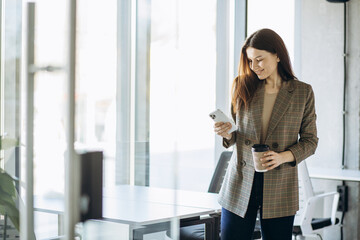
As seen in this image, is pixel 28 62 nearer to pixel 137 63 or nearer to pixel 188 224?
pixel 137 63

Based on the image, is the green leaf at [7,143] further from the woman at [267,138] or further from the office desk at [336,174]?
the office desk at [336,174]

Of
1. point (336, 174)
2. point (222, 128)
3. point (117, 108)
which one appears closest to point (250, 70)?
point (222, 128)

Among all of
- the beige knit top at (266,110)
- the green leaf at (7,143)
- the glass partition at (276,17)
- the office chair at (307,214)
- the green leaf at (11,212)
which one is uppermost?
the glass partition at (276,17)

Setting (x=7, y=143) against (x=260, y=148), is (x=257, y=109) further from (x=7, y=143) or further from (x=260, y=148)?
(x=7, y=143)

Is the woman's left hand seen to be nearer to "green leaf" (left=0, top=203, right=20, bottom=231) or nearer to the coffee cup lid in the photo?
the coffee cup lid

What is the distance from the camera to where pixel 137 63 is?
213cm

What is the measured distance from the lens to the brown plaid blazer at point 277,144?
76.5 inches

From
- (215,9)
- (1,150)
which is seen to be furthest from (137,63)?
(215,9)

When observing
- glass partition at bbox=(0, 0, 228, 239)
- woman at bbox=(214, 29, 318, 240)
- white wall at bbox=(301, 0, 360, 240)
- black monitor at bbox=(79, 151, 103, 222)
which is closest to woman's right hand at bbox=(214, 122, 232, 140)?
woman at bbox=(214, 29, 318, 240)

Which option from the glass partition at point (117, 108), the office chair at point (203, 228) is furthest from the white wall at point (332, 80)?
the office chair at point (203, 228)

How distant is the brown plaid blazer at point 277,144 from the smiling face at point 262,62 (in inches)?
2.4

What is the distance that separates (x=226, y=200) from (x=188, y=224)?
1.34ft

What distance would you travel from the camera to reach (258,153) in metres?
1.85

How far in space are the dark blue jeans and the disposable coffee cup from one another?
92 millimetres
